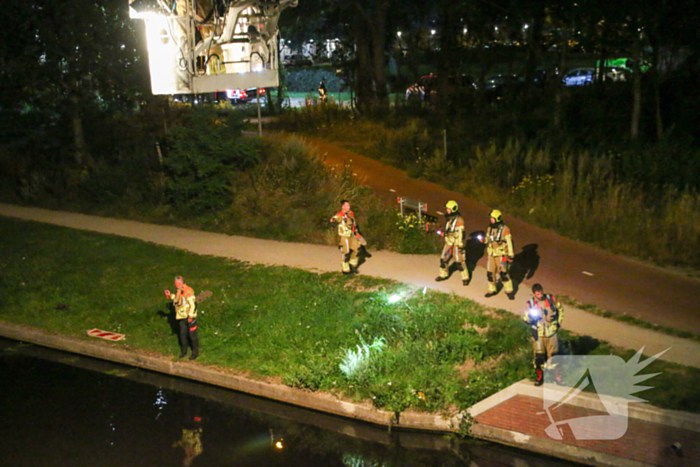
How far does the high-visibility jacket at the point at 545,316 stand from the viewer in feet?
27.0

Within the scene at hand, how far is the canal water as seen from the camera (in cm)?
757

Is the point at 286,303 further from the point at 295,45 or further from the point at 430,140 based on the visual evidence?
the point at 295,45

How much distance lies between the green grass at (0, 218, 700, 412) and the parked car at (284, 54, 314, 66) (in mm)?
43953

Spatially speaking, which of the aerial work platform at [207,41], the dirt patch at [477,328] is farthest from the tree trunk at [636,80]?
the dirt patch at [477,328]

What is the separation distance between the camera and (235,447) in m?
7.88

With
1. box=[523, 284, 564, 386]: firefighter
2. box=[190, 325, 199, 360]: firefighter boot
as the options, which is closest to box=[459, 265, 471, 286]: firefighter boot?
box=[523, 284, 564, 386]: firefighter

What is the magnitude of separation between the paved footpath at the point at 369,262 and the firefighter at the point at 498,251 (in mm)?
259

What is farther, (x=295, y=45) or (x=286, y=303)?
(x=295, y=45)

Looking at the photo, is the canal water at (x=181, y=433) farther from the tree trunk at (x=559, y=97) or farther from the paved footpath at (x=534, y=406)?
the tree trunk at (x=559, y=97)

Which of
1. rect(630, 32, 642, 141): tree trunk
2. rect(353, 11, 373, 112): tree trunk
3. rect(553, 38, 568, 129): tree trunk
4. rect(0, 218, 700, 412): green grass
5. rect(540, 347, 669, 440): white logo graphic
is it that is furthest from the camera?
rect(353, 11, 373, 112): tree trunk

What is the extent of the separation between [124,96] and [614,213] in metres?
15.5

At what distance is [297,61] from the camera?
61.4m

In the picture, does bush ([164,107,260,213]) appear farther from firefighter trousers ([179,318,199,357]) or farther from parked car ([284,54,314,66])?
parked car ([284,54,314,66])

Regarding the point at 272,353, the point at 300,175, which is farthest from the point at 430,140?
the point at 272,353
